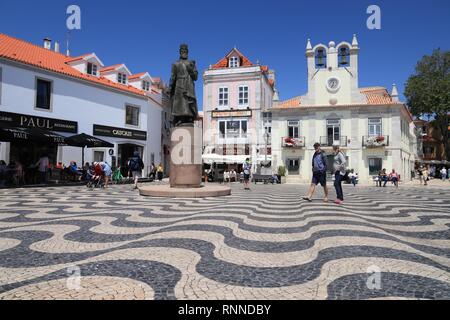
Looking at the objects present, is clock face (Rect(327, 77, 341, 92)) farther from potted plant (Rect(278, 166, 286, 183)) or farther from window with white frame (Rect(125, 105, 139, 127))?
window with white frame (Rect(125, 105, 139, 127))

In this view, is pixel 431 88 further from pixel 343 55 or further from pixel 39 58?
pixel 39 58

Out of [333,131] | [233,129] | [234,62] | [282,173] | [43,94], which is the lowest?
[282,173]

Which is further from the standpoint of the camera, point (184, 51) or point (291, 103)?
point (291, 103)

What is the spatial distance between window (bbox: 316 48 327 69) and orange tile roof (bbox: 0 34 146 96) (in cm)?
1891

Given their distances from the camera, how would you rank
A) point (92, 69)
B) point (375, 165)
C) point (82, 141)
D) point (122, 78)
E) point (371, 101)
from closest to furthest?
1. point (82, 141)
2. point (92, 69)
3. point (122, 78)
4. point (375, 165)
5. point (371, 101)

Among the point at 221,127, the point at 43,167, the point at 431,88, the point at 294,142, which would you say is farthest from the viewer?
the point at 431,88

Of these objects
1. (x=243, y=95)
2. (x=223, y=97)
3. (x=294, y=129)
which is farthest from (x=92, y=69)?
(x=294, y=129)

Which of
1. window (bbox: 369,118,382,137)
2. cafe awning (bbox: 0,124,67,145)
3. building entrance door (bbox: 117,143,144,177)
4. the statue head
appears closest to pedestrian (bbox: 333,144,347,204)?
the statue head

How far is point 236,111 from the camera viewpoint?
34.9 meters

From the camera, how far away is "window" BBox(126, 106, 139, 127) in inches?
1088

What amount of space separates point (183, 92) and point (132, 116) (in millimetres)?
18708

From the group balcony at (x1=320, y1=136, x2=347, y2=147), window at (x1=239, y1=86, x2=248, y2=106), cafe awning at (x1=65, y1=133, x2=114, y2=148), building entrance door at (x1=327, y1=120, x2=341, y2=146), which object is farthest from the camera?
window at (x1=239, y1=86, x2=248, y2=106)

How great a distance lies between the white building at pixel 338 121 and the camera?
29688 mm
